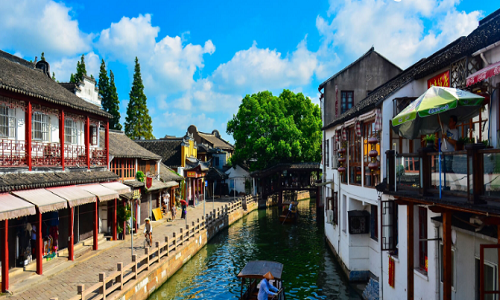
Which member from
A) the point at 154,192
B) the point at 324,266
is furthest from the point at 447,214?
the point at 154,192

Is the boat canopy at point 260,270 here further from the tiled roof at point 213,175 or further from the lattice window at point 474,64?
the tiled roof at point 213,175

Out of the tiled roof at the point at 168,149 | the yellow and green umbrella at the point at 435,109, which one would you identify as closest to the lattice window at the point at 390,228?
the yellow and green umbrella at the point at 435,109

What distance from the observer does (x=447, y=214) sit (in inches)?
306

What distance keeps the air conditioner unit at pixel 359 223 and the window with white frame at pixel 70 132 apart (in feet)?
47.1

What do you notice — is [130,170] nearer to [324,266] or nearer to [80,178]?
[80,178]

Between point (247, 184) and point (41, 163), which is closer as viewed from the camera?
point (41, 163)

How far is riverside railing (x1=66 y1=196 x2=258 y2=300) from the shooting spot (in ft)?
39.9

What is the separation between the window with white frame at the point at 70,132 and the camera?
18672mm

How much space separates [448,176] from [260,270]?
29.3 ft

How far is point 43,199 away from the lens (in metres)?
14.1

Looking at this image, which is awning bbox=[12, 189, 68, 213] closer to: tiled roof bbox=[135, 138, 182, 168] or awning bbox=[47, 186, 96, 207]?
awning bbox=[47, 186, 96, 207]

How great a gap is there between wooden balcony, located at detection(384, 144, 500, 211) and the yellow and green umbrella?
770mm

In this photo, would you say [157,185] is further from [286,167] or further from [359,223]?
[359,223]

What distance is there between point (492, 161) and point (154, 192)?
2691cm
